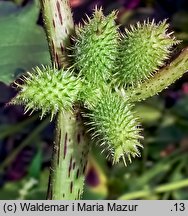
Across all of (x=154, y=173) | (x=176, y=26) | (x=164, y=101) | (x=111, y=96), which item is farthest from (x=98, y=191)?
(x=111, y=96)

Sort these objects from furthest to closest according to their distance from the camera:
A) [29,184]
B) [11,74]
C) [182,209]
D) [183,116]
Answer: [183,116]
[29,184]
[182,209]
[11,74]

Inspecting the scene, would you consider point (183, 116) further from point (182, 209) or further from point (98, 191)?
point (182, 209)

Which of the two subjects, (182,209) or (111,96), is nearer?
(111,96)

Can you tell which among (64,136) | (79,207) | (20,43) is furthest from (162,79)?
(20,43)

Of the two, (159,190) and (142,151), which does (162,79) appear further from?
(142,151)

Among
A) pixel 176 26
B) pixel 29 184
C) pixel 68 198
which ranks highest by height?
pixel 176 26

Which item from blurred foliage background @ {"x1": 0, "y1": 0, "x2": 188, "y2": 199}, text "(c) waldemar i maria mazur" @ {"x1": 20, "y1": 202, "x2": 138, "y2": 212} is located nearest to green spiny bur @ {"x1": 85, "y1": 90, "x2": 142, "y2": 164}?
text "(c) waldemar i maria mazur" @ {"x1": 20, "y1": 202, "x2": 138, "y2": 212}
